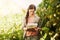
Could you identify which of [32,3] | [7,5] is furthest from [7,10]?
[32,3]

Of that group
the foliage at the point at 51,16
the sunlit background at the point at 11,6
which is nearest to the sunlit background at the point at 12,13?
the sunlit background at the point at 11,6

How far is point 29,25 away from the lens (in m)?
2.65

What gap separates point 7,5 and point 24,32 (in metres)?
0.31

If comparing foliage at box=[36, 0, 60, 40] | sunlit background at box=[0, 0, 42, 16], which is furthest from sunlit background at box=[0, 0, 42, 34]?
foliage at box=[36, 0, 60, 40]

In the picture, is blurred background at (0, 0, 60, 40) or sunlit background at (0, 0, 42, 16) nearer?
blurred background at (0, 0, 60, 40)

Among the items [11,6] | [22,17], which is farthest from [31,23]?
[11,6]

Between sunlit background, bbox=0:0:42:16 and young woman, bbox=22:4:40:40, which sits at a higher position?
sunlit background, bbox=0:0:42:16

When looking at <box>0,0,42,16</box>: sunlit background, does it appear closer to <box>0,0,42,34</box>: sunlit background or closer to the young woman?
<box>0,0,42,34</box>: sunlit background

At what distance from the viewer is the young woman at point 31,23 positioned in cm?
265

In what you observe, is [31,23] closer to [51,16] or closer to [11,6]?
[51,16]

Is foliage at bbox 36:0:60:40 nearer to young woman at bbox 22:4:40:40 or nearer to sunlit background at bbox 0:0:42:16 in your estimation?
young woman at bbox 22:4:40:40

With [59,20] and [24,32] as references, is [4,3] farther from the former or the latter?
[59,20]

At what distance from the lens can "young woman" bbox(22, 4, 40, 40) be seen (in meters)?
2.65

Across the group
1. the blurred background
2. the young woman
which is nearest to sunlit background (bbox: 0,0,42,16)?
the blurred background
